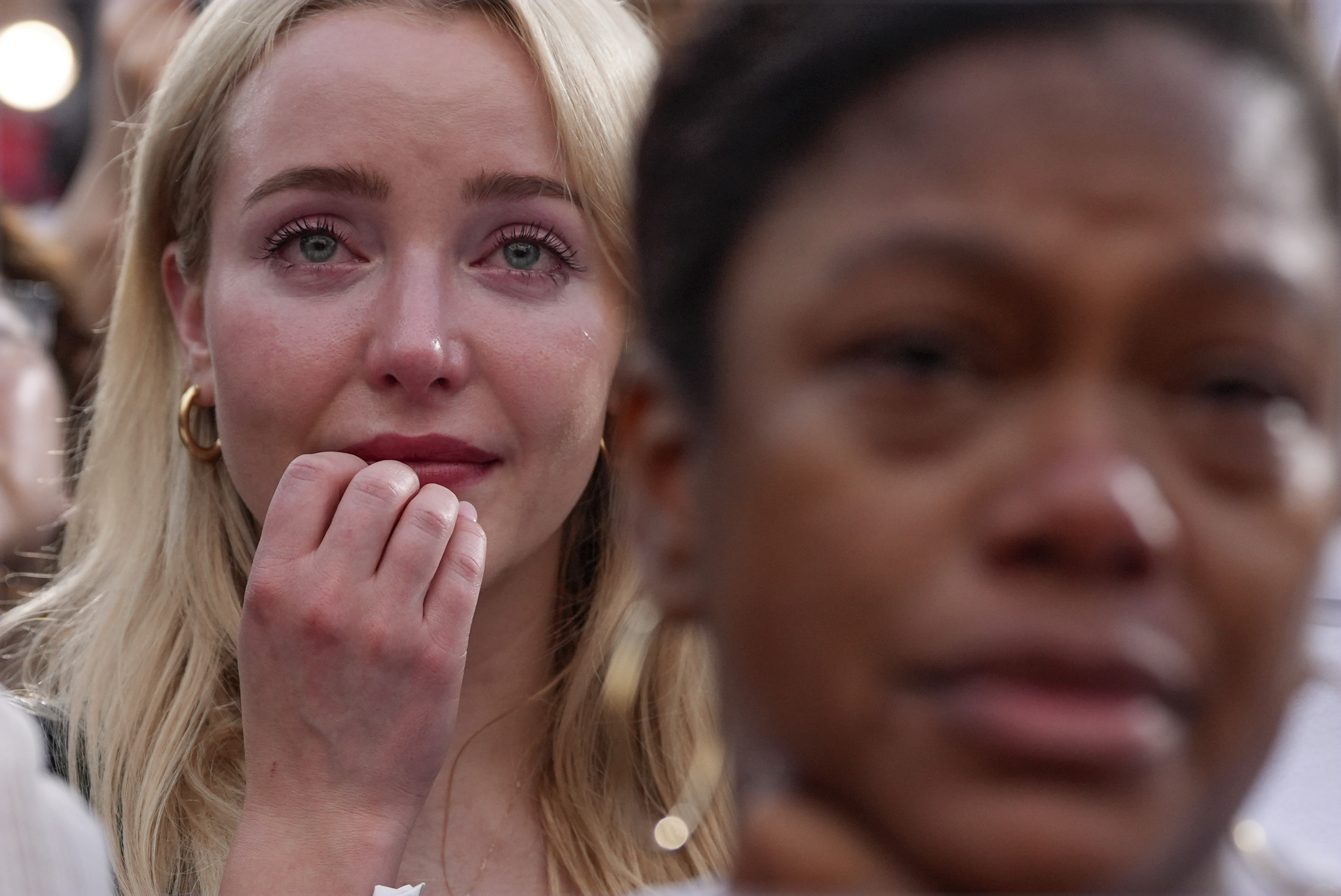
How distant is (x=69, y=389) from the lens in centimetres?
315

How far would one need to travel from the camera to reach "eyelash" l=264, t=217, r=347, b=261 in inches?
55.3

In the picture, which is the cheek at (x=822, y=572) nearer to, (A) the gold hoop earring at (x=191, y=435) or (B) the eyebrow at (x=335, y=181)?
(B) the eyebrow at (x=335, y=181)

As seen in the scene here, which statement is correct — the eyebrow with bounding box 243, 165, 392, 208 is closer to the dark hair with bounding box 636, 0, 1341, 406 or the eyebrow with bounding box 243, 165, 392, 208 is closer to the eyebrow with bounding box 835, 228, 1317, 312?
the dark hair with bounding box 636, 0, 1341, 406

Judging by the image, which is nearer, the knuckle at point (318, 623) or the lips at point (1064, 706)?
the lips at point (1064, 706)

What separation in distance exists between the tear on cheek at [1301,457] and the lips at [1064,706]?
110 mm

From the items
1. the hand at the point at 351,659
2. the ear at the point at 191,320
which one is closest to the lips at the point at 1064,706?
the hand at the point at 351,659

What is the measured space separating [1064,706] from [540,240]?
1.02m

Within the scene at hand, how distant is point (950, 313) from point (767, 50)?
0.17 meters

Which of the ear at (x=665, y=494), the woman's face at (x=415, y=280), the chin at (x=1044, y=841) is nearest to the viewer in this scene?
the chin at (x=1044, y=841)

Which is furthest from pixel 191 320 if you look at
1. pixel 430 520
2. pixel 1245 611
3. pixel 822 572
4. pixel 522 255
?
pixel 1245 611

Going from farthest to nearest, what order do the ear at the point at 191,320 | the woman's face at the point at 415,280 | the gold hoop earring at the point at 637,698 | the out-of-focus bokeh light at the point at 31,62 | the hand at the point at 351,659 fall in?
the out-of-focus bokeh light at the point at 31,62 < the ear at the point at 191,320 < the gold hoop earring at the point at 637,698 < the woman's face at the point at 415,280 < the hand at the point at 351,659

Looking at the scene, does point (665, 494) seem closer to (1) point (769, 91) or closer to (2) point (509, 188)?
(1) point (769, 91)

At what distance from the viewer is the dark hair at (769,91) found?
24.3 inches

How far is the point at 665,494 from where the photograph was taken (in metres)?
0.73
